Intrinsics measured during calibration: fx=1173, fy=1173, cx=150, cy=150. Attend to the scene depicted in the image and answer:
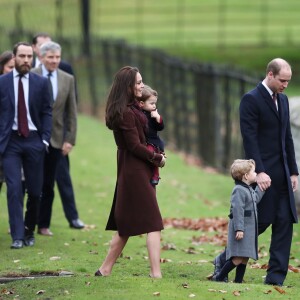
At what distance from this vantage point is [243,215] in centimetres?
1041

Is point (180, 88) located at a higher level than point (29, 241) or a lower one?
lower

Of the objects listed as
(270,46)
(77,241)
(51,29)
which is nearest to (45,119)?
(77,241)

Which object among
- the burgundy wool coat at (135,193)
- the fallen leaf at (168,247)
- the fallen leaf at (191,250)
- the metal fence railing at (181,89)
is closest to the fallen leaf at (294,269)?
the fallen leaf at (191,250)

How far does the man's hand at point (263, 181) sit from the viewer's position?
10484mm

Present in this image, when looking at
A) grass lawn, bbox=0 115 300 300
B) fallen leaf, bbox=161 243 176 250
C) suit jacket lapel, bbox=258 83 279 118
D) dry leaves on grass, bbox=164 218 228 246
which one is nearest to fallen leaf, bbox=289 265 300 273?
grass lawn, bbox=0 115 300 300

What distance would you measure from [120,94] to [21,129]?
104 inches

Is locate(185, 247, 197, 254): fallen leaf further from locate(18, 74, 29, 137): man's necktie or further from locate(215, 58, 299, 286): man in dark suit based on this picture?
locate(215, 58, 299, 286): man in dark suit

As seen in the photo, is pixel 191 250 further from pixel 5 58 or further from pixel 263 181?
pixel 263 181

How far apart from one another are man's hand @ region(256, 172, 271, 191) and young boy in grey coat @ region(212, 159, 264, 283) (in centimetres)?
6

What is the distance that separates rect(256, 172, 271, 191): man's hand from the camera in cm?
1048

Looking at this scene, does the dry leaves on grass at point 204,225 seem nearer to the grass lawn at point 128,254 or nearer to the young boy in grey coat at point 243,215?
the grass lawn at point 128,254

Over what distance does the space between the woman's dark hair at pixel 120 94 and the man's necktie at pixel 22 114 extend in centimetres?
253

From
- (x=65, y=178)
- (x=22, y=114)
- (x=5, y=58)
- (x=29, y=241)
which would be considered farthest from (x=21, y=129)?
(x=65, y=178)

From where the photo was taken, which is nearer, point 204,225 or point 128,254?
point 128,254
